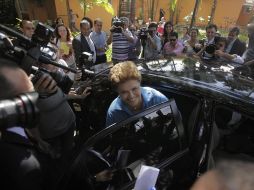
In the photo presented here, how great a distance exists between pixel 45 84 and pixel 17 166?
0.54 meters

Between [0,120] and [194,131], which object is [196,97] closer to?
[194,131]

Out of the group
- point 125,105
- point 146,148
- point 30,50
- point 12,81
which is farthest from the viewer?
point 125,105

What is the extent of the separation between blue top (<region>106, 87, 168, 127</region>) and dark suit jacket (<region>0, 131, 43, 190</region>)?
0.73 metres

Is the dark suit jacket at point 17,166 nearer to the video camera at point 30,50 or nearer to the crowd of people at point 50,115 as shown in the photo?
the crowd of people at point 50,115

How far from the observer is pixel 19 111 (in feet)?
4.01

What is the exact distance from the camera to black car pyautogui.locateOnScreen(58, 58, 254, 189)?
6.05ft

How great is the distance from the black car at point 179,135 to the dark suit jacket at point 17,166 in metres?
0.21

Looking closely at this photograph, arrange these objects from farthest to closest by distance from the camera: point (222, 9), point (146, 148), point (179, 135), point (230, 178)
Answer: point (222, 9)
point (179, 135)
point (146, 148)
point (230, 178)

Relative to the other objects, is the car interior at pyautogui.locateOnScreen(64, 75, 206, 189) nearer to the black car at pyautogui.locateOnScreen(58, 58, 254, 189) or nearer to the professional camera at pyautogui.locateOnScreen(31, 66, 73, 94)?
the black car at pyautogui.locateOnScreen(58, 58, 254, 189)

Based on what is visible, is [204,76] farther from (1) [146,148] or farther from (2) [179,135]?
(1) [146,148]

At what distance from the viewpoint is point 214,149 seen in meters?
2.19

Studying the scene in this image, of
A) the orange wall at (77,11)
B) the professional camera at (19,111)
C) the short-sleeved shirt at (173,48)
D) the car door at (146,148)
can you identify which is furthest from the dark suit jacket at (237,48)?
the orange wall at (77,11)

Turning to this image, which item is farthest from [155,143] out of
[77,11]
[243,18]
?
[243,18]

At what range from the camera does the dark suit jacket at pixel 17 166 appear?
165 cm
